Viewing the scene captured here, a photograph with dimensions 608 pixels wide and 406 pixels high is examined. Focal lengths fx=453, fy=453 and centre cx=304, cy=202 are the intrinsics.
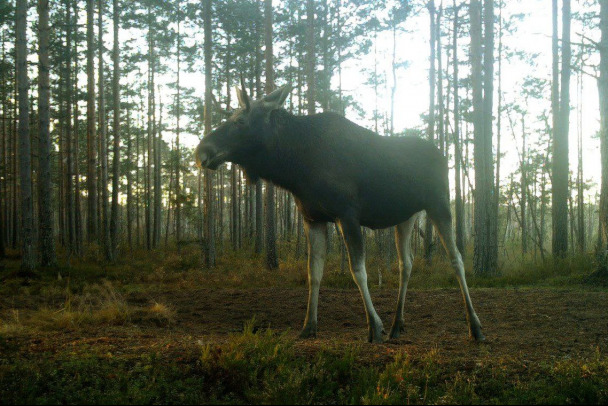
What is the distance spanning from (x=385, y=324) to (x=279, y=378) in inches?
158

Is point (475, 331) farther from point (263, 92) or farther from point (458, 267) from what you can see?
point (263, 92)

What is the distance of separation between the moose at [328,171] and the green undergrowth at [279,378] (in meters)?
1.49

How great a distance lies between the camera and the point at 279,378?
3242 mm

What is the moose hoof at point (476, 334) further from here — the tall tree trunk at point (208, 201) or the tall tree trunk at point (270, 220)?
the tall tree trunk at point (208, 201)

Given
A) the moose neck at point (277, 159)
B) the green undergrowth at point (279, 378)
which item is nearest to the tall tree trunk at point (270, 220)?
the moose neck at point (277, 159)

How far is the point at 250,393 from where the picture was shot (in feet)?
9.91

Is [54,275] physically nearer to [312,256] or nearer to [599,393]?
[312,256]

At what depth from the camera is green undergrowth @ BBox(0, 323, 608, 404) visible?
299 centimetres

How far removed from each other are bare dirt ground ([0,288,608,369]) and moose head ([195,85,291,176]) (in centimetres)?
186

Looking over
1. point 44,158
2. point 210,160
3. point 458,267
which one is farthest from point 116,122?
point 458,267

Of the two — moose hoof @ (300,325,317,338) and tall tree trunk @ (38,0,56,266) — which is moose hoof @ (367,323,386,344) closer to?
moose hoof @ (300,325,317,338)

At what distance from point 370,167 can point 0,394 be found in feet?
13.2

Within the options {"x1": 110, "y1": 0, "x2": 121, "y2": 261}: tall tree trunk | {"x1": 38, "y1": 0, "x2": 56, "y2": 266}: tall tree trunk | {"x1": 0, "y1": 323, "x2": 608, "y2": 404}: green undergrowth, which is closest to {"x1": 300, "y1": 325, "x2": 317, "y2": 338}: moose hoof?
{"x1": 0, "y1": 323, "x2": 608, "y2": 404}: green undergrowth

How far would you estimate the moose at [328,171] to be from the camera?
4988 mm
